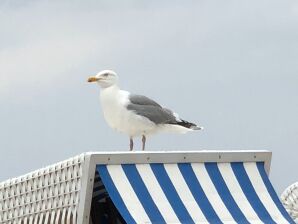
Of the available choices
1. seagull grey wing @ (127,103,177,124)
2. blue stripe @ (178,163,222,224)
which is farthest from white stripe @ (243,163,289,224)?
seagull grey wing @ (127,103,177,124)

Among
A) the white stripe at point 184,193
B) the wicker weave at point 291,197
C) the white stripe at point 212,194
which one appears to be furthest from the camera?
the wicker weave at point 291,197

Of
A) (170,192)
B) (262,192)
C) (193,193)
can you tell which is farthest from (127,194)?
(262,192)

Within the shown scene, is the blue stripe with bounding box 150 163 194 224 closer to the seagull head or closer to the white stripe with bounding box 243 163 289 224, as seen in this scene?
the white stripe with bounding box 243 163 289 224

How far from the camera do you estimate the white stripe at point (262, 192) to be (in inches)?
421

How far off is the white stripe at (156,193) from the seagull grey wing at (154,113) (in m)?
1.91

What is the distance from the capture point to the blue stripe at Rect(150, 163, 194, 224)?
10.0 m

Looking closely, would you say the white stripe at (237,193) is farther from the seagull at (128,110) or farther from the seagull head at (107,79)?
the seagull head at (107,79)

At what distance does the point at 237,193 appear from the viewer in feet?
34.9

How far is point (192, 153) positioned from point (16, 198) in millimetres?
2232

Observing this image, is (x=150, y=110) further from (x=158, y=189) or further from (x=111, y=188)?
(x=111, y=188)

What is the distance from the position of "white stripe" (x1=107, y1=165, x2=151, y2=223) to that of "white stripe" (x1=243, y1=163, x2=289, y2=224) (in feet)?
5.35

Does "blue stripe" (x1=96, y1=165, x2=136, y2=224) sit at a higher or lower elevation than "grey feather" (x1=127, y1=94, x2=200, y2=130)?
lower

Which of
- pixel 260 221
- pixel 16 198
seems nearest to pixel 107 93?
pixel 16 198

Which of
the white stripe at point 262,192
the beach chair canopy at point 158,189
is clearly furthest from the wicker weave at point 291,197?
the beach chair canopy at point 158,189
